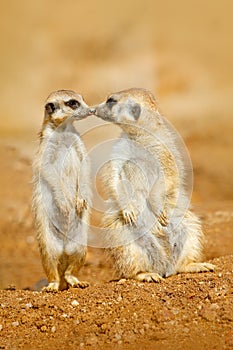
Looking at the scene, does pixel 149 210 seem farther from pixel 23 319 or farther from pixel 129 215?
pixel 23 319

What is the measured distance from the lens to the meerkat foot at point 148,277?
357cm

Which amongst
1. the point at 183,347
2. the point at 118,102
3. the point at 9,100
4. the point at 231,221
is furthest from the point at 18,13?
the point at 183,347

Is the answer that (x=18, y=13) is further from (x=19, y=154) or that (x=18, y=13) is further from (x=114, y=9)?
(x=19, y=154)

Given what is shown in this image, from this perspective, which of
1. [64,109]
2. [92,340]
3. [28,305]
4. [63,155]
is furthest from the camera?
[64,109]

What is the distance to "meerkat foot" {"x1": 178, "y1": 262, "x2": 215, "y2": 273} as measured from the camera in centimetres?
365

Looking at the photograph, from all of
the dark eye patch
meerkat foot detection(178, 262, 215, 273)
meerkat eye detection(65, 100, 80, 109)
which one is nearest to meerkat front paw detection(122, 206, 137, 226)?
meerkat foot detection(178, 262, 215, 273)

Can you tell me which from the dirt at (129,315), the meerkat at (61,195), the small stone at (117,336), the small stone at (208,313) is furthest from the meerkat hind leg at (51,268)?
the small stone at (208,313)

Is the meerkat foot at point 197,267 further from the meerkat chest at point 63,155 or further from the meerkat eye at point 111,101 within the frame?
the meerkat eye at point 111,101

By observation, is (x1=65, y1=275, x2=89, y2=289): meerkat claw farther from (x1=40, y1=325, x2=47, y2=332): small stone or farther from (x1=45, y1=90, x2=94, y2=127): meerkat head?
(x1=45, y1=90, x2=94, y2=127): meerkat head

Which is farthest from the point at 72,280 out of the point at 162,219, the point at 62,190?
the point at 162,219

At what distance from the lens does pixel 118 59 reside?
36.5ft

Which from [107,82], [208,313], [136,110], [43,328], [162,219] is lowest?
[43,328]

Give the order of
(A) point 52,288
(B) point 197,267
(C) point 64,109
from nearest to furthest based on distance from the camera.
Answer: (B) point 197,267 < (A) point 52,288 < (C) point 64,109

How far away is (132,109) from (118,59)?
7180 mm
